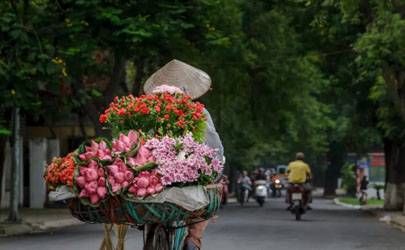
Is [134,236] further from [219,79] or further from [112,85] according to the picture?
[219,79]

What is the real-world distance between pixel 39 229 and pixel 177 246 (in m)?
15.0

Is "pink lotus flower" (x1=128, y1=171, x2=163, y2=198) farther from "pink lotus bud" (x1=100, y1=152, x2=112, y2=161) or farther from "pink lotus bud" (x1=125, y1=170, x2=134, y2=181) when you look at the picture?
"pink lotus bud" (x1=100, y1=152, x2=112, y2=161)

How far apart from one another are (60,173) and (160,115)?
2.30 feet

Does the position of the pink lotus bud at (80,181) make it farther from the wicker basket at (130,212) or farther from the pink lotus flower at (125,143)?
the pink lotus flower at (125,143)

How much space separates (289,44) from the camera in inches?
1199

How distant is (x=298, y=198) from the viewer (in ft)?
73.3

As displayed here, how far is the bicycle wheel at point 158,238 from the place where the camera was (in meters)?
5.54

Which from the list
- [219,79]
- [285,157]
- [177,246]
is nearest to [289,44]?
[219,79]

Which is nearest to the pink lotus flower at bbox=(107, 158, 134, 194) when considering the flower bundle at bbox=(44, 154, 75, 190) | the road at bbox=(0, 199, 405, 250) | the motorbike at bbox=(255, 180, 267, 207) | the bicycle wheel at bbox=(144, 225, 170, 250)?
the flower bundle at bbox=(44, 154, 75, 190)

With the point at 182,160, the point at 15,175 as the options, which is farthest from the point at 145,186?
the point at 15,175

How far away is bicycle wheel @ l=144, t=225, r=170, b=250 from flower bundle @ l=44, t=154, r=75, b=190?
26.5 inches

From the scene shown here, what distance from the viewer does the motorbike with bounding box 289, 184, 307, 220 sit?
2233cm

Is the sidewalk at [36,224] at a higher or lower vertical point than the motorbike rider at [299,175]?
lower

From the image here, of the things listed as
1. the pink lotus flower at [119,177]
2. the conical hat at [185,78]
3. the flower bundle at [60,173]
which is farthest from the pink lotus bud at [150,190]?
the conical hat at [185,78]
